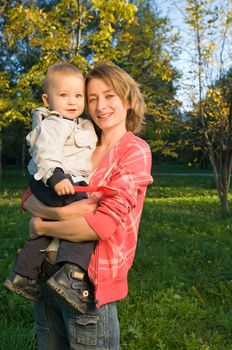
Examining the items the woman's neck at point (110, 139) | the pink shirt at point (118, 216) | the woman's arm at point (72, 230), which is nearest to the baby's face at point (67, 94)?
the woman's neck at point (110, 139)

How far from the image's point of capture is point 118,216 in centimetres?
177

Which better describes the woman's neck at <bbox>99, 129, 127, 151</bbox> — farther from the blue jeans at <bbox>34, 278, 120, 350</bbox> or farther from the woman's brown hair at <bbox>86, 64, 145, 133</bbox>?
the blue jeans at <bbox>34, 278, 120, 350</bbox>

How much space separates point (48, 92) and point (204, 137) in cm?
848

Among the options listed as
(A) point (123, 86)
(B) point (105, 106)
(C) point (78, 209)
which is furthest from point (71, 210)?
(A) point (123, 86)

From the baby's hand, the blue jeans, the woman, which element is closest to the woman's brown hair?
the woman

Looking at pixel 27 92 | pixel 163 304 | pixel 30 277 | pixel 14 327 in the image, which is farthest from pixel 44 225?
pixel 27 92

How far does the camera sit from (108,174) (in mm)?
1917

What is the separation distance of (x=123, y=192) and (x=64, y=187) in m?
0.25

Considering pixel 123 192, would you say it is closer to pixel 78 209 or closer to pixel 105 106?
pixel 78 209

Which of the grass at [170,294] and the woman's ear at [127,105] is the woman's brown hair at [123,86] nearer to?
the woman's ear at [127,105]

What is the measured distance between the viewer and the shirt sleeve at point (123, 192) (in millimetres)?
1770

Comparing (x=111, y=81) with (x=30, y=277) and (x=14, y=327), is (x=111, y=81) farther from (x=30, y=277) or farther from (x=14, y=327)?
(x=14, y=327)

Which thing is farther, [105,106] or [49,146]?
[105,106]

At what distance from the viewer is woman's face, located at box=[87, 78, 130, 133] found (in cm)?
204
